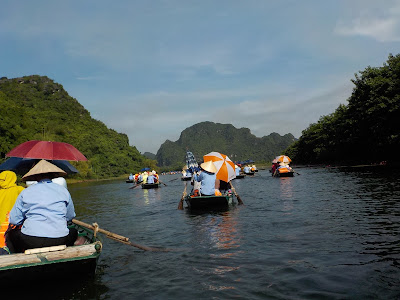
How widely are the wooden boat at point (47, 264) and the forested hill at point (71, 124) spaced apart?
8807cm

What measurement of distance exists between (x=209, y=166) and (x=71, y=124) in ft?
413

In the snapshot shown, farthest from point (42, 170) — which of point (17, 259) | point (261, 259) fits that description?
point (261, 259)

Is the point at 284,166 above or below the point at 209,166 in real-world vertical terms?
below

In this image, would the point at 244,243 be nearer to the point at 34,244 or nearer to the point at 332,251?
the point at 332,251

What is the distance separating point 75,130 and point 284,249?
421 ft

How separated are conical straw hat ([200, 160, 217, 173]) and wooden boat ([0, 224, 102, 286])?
9240 millimetres

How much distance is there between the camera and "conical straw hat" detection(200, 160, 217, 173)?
595 inches

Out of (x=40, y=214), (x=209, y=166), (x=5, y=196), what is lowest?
(x=40, y=214)

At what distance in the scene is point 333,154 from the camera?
79812 mm

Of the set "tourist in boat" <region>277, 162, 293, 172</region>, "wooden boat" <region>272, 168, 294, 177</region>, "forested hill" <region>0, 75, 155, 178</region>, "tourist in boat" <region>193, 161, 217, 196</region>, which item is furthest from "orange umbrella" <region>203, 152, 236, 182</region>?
"forested hill" <region>0, 75, 155, 178</region>

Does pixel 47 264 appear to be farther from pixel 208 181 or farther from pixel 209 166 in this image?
pixel 208 181

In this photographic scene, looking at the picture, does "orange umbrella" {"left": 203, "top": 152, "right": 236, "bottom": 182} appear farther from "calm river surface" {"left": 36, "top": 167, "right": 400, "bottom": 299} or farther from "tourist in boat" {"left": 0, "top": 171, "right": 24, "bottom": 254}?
"tourist in boat" {"left": 0, "top": 171, "right": 24, "bottom": 254}

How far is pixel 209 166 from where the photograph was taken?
15.3m

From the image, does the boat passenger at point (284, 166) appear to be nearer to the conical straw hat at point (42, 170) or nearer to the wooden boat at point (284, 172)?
the wooden boat at point (284, 172)
